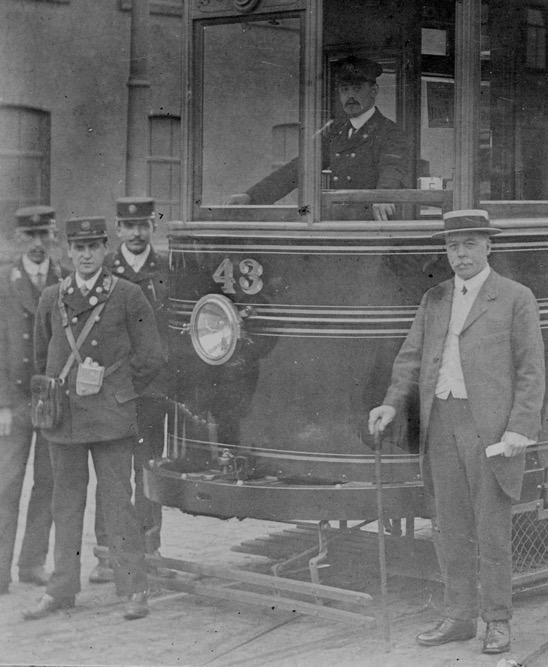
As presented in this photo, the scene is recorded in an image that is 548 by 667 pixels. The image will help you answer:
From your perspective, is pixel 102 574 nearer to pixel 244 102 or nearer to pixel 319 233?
pixel 319 233

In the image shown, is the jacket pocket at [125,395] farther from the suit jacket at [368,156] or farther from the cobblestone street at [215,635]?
the suit jacket at [368,156]

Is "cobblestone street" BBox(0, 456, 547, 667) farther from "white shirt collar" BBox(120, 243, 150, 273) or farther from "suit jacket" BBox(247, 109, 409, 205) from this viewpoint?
"suit jacket" BBox(247, 109, 409, 205)

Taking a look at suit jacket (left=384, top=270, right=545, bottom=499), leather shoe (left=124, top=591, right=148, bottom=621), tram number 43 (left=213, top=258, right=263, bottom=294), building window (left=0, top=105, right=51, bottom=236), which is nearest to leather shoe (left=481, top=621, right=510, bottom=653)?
suit jacket (left=384, top=270, right=545, bottom=499)

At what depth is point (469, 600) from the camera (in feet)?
16.7

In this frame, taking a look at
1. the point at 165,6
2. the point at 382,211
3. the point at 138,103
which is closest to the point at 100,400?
the point at 382,211

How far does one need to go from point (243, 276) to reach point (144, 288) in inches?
33.3

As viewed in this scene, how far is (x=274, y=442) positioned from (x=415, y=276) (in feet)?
3.19

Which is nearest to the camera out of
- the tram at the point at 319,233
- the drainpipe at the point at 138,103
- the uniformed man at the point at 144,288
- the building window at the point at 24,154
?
the tram at the point at 319,233

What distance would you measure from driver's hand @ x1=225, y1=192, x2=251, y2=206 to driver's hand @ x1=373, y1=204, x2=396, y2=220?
0.65 metres

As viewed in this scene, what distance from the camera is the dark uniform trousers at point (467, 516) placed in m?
4.95

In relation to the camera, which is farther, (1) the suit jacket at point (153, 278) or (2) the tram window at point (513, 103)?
(1) the suit jacket at point (153, 278)

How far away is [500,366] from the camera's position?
16.2ft

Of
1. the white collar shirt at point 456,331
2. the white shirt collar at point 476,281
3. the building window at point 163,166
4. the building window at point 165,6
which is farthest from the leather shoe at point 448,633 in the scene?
the building window at point 165,6

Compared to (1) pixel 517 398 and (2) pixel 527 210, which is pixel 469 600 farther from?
(2) pixel 527 210
